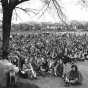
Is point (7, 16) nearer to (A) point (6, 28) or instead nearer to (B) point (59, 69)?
(A) point (6, 28)

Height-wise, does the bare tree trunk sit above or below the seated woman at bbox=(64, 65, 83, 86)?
above

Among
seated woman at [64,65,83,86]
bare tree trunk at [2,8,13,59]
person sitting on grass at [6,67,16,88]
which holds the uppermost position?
bare tree trunk at [2,8,13,59]

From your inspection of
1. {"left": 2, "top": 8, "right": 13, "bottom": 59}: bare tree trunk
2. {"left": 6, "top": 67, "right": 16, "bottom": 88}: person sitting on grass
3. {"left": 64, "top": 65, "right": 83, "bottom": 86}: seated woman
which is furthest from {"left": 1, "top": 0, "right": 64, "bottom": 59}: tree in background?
{"left": 64, "top": 65, "right": 83, "bottom": 86}: seated woman

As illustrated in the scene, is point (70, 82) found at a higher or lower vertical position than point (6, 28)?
lower

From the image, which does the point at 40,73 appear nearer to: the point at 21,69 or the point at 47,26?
the point at 21,69

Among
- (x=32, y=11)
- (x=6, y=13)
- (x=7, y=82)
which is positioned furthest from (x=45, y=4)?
(x=7, y=82)

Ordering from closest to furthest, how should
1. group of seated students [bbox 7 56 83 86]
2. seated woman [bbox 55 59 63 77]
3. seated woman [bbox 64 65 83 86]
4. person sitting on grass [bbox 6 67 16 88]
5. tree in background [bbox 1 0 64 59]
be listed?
person sitting on grass [bbox 6 67 16 88]
tree in background [bbox 1 0 64 59]
seated woman [bbox 64 65 83 86]
group of seated students [bbox 7 56 83 86]
seated woman [bbox 55 59 63 77]

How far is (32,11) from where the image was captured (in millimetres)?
8438

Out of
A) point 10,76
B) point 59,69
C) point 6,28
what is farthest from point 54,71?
point 10,76

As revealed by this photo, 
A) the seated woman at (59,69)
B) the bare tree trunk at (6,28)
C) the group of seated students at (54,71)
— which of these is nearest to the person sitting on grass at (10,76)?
the bare tree trunk at (6,28)

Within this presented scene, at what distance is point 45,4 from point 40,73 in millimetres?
3337

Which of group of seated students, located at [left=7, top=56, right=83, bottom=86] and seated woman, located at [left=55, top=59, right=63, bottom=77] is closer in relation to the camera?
group of seated students, located at [left=7, top=56, right=83, bottom=86]

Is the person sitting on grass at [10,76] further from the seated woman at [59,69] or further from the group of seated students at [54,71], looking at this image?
the seated woman at [59,69]

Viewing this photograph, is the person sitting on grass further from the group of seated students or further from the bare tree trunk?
the group of seated students
